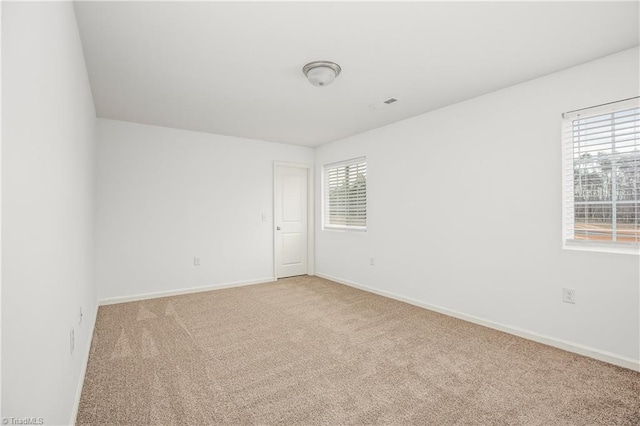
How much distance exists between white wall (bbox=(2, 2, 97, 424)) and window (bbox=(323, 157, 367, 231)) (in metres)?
3.72

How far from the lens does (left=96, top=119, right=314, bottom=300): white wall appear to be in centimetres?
408

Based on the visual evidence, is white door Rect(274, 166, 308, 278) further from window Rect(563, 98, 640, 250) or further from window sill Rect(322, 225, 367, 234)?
window Rect(563, 98, 640, 250)

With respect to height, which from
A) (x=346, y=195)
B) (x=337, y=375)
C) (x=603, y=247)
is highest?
(x=346, y=195)

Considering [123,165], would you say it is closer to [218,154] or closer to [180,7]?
[218,154]

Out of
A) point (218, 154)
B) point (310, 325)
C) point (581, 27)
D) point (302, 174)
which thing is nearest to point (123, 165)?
point (218, 154)

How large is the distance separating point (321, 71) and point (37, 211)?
210 centimetres

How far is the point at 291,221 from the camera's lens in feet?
18.6

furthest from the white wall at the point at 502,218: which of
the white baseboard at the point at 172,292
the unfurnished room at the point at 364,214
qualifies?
the white baseboard at the point at 172,292

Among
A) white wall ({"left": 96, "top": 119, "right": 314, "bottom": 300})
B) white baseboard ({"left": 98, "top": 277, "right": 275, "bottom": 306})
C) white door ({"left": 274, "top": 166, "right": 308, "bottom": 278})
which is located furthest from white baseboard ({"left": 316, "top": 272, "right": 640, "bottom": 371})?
white wall ({"left": 96, "top": 119, "right": 314, "bottom": 300})

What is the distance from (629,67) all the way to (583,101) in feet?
1.08

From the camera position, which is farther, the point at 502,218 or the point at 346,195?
the point at 346,195

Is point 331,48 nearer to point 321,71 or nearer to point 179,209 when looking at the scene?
point 321,71

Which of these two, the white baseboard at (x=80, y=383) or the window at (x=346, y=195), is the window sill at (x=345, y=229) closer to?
the window at (x=346, y=195)

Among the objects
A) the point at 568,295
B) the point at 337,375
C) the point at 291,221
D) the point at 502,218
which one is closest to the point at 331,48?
the point at 502,218
